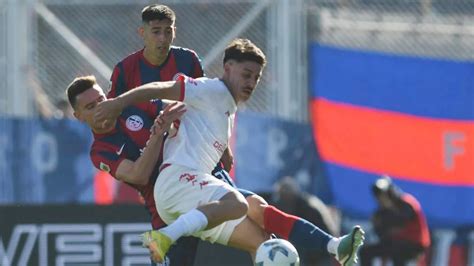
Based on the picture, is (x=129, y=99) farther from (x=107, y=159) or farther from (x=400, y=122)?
(x=400, y=122)

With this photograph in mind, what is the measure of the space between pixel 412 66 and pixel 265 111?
177cm

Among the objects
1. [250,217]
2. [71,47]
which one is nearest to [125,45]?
[71,47]

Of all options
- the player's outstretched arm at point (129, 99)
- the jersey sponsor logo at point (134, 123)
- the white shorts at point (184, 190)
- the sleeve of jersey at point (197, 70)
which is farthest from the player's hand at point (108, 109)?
the sleeve of jersey at point (197, 70)

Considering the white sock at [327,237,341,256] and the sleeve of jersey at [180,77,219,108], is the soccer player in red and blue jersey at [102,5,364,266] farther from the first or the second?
the sleeve of jersey at [180,77,219,108]

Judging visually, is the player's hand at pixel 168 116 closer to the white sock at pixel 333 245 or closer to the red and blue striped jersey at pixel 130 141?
the red and blue striped jersey at pixel 130 141

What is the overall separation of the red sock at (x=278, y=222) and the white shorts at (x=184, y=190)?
17cm

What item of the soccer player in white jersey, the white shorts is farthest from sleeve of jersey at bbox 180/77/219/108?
the white shorts

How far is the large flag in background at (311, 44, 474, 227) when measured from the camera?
1784cm

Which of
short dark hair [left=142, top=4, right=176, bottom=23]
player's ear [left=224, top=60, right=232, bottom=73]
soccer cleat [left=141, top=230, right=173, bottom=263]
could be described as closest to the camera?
soccer cleat [left=141, top=230, right=173, bottom=263]

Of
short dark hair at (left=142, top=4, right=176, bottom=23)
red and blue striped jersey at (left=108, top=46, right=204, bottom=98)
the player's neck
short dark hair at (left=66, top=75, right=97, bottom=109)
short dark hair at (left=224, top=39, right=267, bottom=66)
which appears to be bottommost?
short dark hair at (left=66, top=75, right=97, bottom=109)

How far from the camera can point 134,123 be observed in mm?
11672

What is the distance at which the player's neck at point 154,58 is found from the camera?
11.5 m

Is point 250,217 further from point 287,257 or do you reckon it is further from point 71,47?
point 71,47

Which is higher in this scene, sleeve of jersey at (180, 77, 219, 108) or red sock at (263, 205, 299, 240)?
sleeve of jersey at (180, 77, 219, 108)
